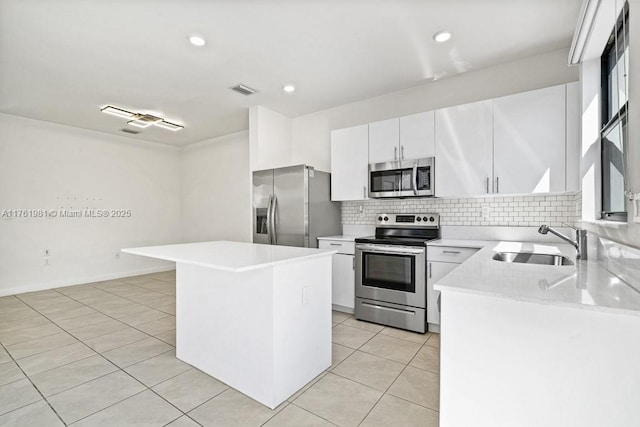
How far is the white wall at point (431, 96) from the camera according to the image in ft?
9.63

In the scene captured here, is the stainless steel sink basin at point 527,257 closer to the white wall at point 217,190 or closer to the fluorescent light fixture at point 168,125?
the white wall at point 217,190

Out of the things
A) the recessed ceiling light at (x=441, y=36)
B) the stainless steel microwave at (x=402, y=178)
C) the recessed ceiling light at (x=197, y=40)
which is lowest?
the stainless steel microwave at (x=402, y=178)

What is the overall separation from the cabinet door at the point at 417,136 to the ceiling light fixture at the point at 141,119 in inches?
149

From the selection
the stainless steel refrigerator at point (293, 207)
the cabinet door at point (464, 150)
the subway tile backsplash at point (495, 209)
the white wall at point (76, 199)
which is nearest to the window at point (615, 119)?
the subway tile backsplash at point (495, 209)

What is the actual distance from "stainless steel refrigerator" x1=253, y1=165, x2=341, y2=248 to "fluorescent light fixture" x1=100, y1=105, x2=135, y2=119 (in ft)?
7.11

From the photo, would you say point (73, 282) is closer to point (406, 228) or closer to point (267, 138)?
point (267, 138)

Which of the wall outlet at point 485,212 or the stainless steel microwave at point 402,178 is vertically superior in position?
the stainless steel microwave at point 402,178

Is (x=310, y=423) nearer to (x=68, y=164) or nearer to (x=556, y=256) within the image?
(x=556, y=256)

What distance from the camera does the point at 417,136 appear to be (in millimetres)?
3271

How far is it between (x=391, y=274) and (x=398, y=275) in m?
0.08

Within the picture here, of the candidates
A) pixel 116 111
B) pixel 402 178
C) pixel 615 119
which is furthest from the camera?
pixel 116 111

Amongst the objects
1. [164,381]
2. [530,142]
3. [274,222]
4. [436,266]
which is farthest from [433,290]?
[164,381]

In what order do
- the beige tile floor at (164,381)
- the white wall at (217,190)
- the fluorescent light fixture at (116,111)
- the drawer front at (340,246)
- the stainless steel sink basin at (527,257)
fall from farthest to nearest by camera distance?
the white wall at (217,190) → the fluorescent light fixture at (116,111) → the drawer front at (340,246) → the stainless steel sink basin at (527,257) → the beige tile floor at (164,381)

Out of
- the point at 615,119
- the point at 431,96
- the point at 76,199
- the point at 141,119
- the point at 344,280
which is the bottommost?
the point at 344,280
